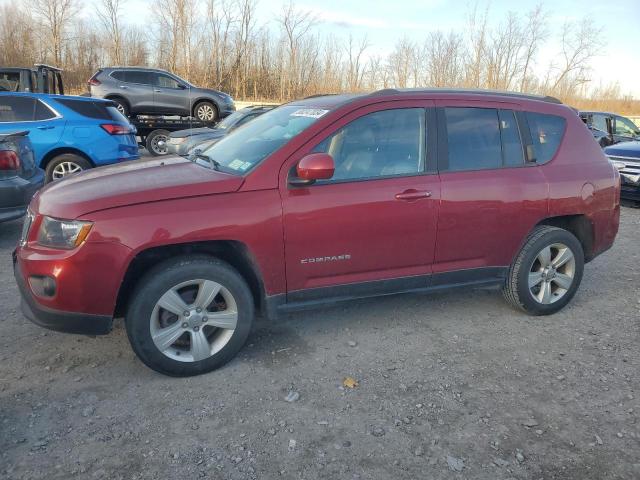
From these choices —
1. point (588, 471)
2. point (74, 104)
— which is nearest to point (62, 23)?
point (74, 104)

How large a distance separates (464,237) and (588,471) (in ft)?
5.67

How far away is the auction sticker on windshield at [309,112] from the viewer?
11.3 feet

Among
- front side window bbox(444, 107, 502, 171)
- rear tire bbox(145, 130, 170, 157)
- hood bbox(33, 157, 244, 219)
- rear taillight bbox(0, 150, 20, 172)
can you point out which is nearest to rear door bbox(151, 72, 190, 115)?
rear tire bbox(145, 130, 170, 157)

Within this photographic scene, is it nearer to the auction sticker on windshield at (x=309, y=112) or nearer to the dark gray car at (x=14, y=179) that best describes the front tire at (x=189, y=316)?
the auction sticker on windshield at (x=309, y=112)

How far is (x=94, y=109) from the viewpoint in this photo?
796cm

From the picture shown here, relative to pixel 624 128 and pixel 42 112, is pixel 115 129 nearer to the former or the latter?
pixel 42 112

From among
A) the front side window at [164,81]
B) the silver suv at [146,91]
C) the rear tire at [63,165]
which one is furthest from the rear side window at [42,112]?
the front side window at [164,81]

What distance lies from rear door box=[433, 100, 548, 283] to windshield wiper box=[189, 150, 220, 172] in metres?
1.60

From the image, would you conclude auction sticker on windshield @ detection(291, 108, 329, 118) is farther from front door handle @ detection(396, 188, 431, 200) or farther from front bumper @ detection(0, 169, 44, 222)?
front bumper @ detection(0, 169, 44, 222)

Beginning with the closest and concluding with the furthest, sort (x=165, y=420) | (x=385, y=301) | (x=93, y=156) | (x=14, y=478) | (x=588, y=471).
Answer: (x=14, y=478), (x=588, y=471), (x=165, y=420), (x=385, y=301), (x=93, y=156)

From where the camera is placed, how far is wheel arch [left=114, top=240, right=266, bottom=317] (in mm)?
2998

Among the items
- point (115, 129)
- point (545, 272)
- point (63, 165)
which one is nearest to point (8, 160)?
point (63, 165)

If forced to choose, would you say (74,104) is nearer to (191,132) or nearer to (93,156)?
(93,156)

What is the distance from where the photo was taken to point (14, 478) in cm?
224
